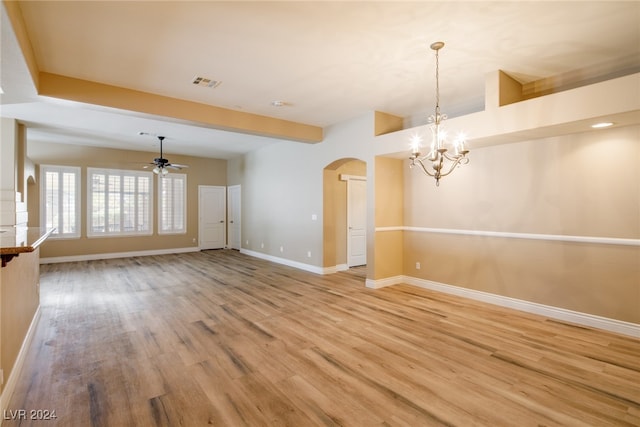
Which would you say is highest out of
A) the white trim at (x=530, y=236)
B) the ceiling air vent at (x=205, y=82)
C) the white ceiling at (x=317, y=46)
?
the ceiling air vent at (x=205, y=82)

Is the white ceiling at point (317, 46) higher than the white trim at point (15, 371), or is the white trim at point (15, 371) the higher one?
the white ceiling at point (317, 46)

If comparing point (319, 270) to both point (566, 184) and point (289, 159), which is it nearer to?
point (289, 159)

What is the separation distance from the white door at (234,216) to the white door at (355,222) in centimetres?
445

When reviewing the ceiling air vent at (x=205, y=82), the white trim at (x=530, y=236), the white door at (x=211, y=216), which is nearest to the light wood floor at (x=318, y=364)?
the white trim at (x=530, y=236)

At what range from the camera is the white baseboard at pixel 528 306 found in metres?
3.49

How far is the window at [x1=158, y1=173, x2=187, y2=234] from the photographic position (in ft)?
31.4

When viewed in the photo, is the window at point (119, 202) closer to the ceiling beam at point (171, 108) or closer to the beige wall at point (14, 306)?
the ceiling beam at point (171, 108)

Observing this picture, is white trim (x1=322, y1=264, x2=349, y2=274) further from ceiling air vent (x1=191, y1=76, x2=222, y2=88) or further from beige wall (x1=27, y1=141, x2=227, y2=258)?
beige wall (x1=27, y1=141, x2=227, y2=258)

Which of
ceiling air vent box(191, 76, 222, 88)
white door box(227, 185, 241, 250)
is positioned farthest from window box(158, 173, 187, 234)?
ceiling air vent box(191, 76, 222, 88)

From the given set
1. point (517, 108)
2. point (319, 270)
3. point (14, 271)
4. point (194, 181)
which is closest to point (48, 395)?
point (14, 271)

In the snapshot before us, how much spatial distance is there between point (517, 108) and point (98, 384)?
5.08 m

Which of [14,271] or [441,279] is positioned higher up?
[14,271]

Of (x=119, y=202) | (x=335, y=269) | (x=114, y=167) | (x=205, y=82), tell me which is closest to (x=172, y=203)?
(x=119, y=202)

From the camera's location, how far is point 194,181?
10.1 m
